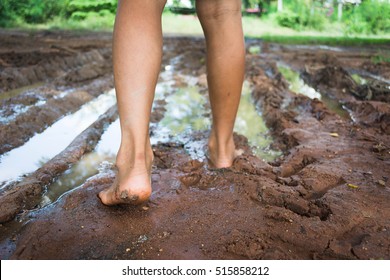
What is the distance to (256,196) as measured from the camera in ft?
4.87

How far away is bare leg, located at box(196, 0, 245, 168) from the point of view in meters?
1.53

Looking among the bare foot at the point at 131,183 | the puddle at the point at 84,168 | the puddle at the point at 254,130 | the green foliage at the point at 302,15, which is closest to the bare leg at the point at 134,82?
the bare foot at the point at 131,183

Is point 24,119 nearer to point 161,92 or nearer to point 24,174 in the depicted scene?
point 24,174

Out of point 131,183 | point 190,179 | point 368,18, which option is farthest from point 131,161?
point 368,18

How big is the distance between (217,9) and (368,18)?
10.0m

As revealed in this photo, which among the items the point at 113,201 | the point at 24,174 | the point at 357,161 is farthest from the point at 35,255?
the point at 357,161

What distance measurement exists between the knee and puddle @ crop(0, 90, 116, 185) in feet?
3.82

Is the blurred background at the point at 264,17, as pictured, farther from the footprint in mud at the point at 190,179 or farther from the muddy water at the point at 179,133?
the footprint in mud at the point at 190,179

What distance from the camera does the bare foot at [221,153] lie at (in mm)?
1750

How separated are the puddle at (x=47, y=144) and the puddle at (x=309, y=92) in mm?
2064

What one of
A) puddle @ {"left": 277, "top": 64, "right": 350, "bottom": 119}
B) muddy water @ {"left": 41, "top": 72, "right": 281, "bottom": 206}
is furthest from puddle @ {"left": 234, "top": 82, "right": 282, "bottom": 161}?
puddle @ {"left": 277, "top": 64, "right": 350, "bottom": 119}

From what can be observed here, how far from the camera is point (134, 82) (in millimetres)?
1238

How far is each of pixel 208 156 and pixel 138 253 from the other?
873mm

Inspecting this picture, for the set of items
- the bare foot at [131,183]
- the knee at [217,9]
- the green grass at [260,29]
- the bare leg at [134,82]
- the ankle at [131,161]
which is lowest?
the green grass at [260,29]
